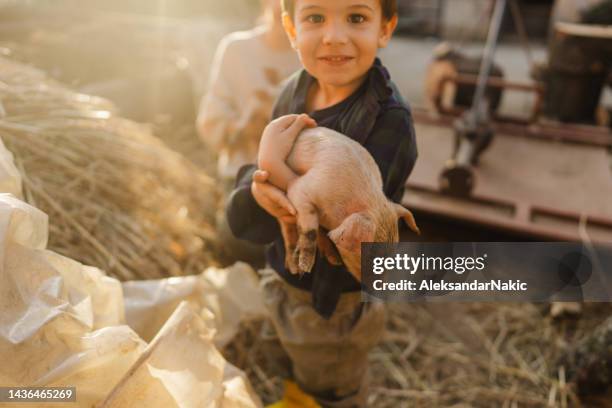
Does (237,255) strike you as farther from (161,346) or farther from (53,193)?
(161,346)

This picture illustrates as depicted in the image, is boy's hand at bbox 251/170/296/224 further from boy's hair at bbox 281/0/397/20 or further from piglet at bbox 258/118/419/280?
boy's hair at bbox 281/0/397/20

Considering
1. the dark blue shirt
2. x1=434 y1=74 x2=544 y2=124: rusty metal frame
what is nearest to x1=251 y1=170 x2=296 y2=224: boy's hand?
the dark blue shirt

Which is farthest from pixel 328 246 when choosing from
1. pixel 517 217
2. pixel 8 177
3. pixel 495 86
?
pixel 495 86

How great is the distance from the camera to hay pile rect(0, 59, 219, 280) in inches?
58.8

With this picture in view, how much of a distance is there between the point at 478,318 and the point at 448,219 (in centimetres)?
48

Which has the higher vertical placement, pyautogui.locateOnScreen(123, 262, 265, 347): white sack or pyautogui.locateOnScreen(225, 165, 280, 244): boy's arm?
pyautogui.locateOnScreen(225, 165, 280, 244): boy's arm

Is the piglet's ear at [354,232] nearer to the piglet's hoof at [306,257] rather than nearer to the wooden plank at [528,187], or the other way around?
the piglet's hoof at [306,257]

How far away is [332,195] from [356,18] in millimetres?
289

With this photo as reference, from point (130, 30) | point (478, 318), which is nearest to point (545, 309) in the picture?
A: point (478, 318)

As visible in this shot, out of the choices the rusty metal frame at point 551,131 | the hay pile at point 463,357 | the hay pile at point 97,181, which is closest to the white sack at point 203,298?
the hay pile at point 463,357

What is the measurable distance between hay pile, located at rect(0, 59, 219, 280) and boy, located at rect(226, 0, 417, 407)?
0.67m

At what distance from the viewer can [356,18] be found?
78cm

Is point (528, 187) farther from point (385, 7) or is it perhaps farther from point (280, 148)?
point (280, 148)

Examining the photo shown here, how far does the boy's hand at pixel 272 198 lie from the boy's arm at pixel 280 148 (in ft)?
0.04
